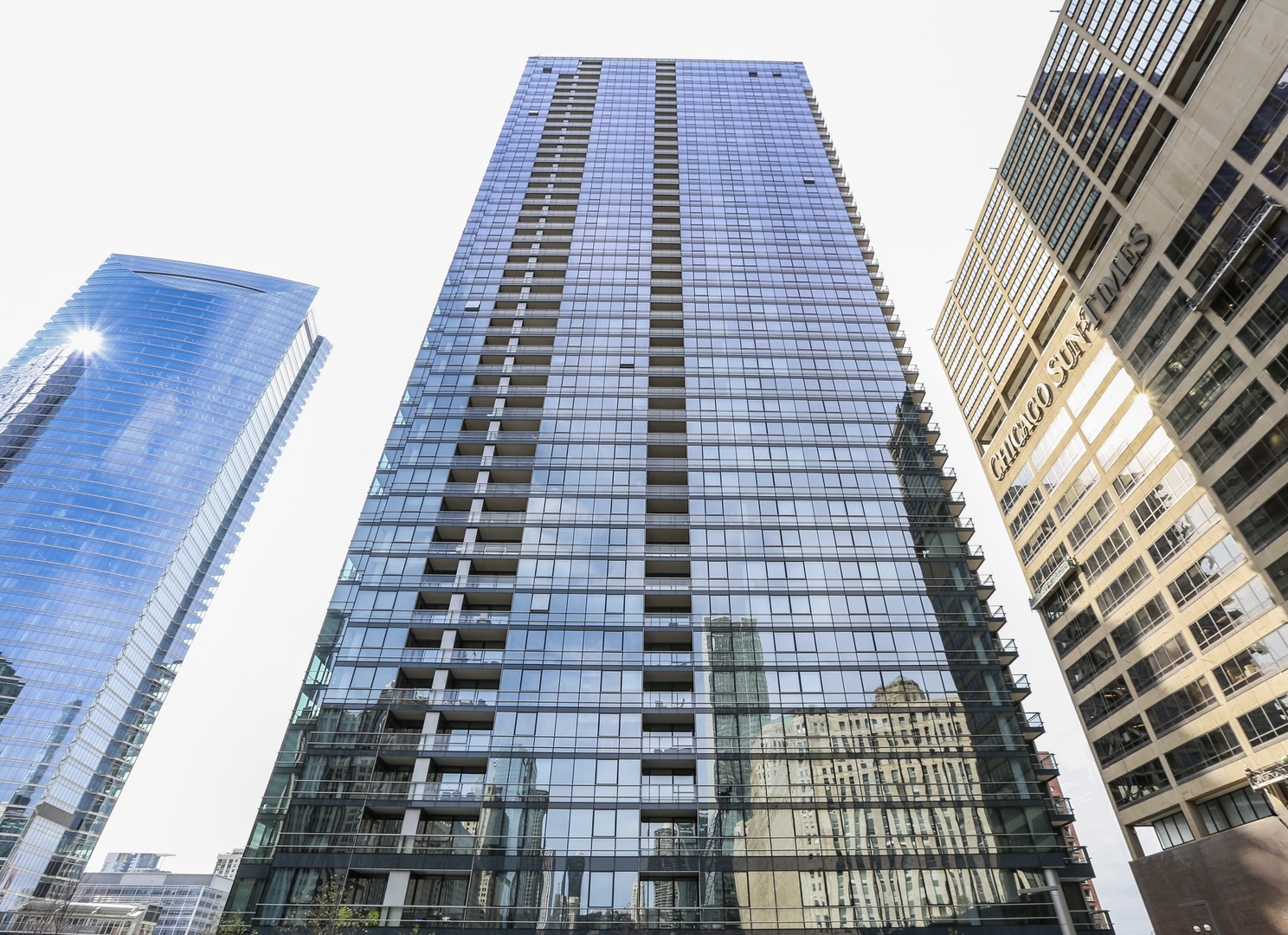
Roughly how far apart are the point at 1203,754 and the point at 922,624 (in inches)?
717

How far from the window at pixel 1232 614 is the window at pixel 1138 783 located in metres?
10.0

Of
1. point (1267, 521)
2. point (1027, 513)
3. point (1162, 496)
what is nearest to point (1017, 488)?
point (1027, 513)

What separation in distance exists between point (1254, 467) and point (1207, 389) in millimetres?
6498

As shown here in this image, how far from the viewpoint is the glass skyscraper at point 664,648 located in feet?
137

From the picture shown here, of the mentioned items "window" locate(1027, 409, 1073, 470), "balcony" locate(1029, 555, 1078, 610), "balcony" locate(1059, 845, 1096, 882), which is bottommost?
"balcony" locate(1059, 845, 1096, 882)

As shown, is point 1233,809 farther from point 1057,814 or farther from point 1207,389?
point 1207,389

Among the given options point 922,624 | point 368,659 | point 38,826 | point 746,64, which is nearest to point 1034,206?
point 922,624

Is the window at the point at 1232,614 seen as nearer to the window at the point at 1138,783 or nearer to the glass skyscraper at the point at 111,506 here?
the window at the point at 1138,783

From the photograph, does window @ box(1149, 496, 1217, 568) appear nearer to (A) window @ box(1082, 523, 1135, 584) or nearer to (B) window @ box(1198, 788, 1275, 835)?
(A) window @ box(1082, 523, 1135, 584)

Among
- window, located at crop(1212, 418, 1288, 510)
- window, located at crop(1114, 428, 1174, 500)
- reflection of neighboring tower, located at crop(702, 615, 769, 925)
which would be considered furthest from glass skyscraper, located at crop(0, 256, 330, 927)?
window, located at crop(1212, 418, 1288, 510)

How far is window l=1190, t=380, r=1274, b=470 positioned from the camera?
44156mm

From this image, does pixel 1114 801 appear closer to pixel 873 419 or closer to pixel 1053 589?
pixel 1053 589

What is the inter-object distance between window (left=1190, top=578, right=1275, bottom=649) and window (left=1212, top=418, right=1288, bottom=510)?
5.22 metres

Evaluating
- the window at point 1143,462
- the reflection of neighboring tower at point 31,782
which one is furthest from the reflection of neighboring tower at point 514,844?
the reflection of neighboring tower at point 31,782
